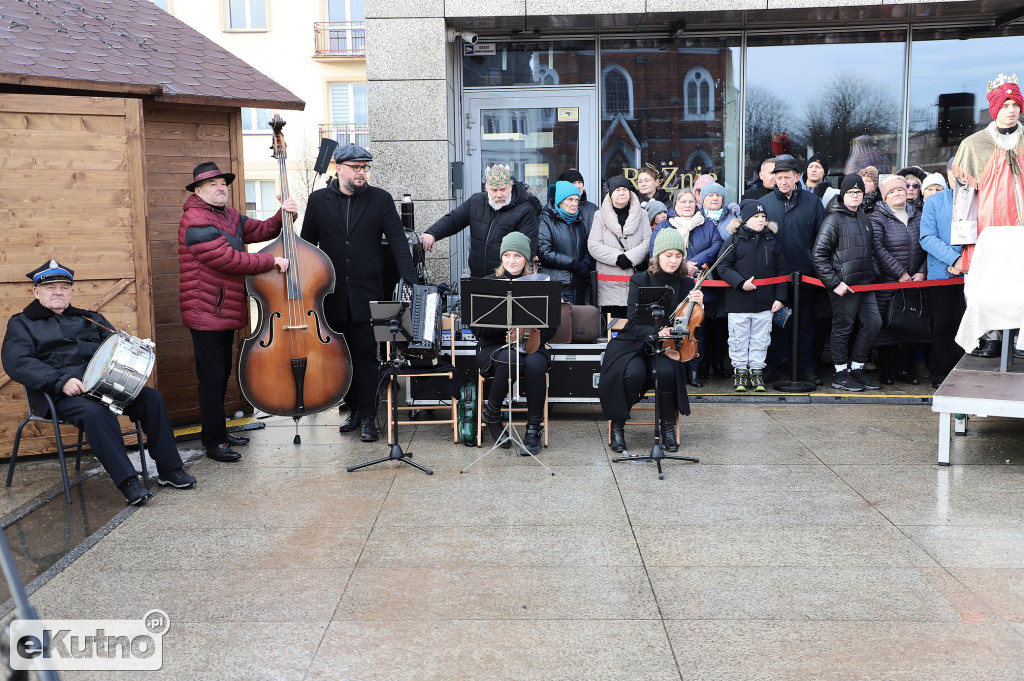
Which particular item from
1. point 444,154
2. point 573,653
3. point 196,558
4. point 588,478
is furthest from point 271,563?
point 444,154

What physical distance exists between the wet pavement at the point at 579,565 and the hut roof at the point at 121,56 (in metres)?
2.80

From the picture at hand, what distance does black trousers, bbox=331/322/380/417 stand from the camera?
753 centimetres

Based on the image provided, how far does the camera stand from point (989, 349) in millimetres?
8375

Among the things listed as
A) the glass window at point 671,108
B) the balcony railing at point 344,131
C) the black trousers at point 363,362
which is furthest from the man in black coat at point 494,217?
the balcony railing at point 344,131

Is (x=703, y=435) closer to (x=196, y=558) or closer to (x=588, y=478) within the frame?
(x=588, y=478)

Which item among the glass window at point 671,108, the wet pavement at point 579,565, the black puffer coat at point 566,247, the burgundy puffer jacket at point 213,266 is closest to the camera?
the wet pavement at point 579,565

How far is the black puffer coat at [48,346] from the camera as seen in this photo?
18.9 feet

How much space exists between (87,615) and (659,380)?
13.2 ft

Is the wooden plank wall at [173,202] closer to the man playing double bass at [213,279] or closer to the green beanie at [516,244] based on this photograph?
the man playing double bass at [213,279]

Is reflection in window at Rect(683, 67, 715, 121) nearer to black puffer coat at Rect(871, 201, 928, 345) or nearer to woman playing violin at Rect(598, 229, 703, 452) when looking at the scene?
black puffer coat at Rect(871, 201, 928, 345)

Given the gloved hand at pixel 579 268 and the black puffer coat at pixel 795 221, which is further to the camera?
the black puffer coat at pixel 795 221

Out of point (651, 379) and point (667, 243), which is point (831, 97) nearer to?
point (667, 243)

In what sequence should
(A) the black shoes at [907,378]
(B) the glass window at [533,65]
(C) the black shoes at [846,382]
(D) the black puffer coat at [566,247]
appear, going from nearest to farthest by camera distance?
(D) the black puffer coat at [566,247]
(C) the black shoes at [846,382]
(A) the black shoes at [907,378]
(B) the glass window at [533,65]

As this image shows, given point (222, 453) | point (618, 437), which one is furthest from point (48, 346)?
point (618, 437)
